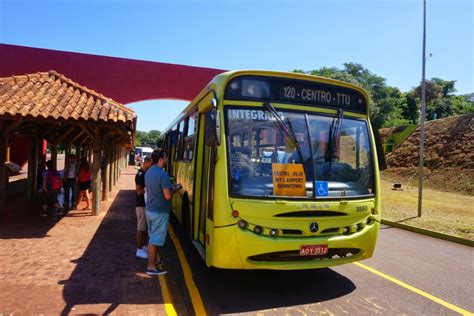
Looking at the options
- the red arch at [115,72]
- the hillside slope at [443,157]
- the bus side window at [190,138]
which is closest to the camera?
the bus side window at [190,138]

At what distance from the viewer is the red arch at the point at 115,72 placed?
744 inches

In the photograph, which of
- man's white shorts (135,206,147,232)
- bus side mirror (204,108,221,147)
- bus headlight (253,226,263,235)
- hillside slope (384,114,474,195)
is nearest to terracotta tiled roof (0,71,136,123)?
man's white shorts (135,206,147,232)

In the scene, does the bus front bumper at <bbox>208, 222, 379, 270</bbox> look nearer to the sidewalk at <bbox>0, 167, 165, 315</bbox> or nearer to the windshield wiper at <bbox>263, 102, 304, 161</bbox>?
Result: the sidewalk at <bbox>0, 167, 165, 315</bbox>

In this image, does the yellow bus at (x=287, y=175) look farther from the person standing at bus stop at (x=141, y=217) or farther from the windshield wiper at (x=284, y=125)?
the person standing at bus stop at (x=141, y=217)

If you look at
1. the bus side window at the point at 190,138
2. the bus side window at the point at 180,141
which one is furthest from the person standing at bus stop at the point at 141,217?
the bus side window at the point at 180,141

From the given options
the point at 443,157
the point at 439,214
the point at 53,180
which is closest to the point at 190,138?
the point at 53,180

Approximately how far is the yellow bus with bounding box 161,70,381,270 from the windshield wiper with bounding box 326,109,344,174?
2cm

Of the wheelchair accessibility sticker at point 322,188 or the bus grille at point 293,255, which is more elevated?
the wheelchair accessibility sticker at point 322,188

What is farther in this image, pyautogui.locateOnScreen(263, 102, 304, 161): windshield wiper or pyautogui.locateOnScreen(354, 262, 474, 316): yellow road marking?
pyautogui.locateOnScreen(263, 102, 304, 161): windshield wiper

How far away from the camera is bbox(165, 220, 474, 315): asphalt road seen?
494 cm

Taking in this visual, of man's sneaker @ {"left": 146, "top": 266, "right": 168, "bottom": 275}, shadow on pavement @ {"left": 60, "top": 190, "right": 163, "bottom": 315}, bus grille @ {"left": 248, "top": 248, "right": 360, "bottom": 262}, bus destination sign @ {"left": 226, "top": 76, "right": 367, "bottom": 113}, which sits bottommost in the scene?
shadow on pavement @ {"left": 60, "top": 190, "right": 163, "bottom": 315}

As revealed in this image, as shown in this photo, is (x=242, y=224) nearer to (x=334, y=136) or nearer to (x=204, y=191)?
(x=204, y=191)

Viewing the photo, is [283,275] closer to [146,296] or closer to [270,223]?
[270,223]

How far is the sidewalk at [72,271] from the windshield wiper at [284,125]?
268 centimetres
